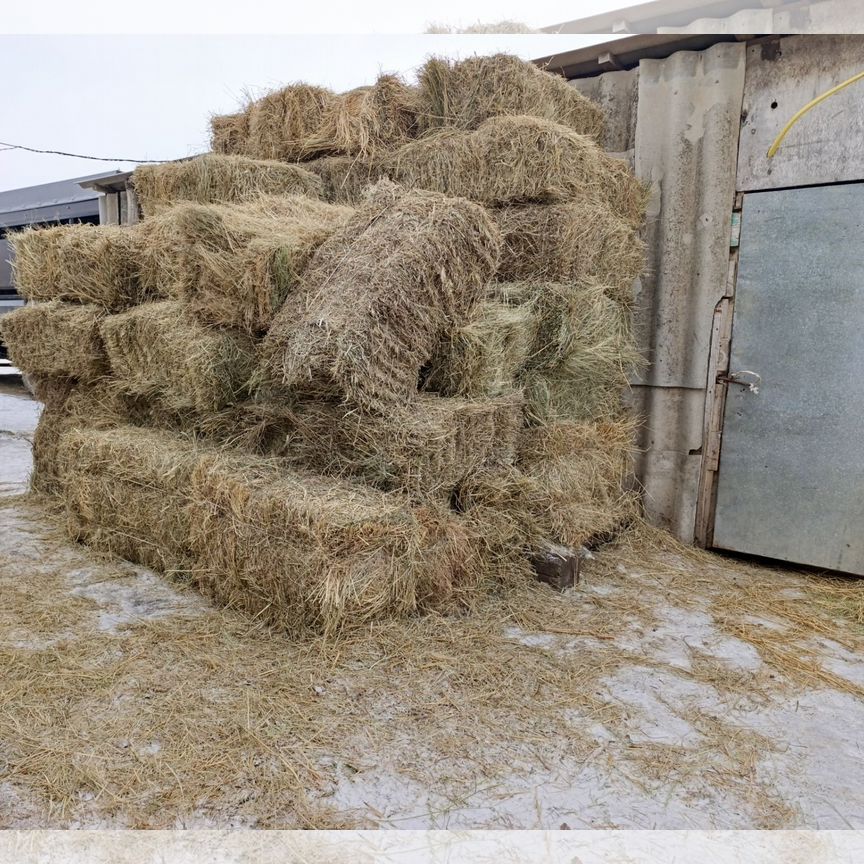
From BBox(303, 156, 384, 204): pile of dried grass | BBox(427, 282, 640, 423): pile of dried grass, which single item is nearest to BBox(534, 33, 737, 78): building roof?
BBox(303, 156, 384, 204): pile of dried grass

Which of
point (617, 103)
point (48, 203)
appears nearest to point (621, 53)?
point (617, 103)

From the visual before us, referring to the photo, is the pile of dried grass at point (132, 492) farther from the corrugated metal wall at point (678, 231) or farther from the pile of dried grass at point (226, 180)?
the corrugated metal wall at point (678, 231)

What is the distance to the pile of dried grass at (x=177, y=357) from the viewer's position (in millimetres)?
3809

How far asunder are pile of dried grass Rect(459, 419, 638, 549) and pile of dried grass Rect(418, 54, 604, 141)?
190 centimetres

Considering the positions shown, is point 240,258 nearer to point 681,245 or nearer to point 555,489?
point 555,489

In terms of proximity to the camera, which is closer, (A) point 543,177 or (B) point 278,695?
(B) point 278,695

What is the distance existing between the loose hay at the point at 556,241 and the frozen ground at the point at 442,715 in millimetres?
1740

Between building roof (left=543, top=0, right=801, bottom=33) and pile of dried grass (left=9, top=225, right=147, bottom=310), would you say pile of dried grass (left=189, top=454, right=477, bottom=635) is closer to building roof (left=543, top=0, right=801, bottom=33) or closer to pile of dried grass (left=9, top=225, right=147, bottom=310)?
pile of dried grass (left=9, top=225, right=147, bottom=310)

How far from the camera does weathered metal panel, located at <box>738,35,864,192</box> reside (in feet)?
13.1

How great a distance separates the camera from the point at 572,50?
4863 mm

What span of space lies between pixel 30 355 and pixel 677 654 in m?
4.81

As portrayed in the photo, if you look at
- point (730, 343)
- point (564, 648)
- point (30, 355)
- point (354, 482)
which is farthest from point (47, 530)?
point (730, 343)

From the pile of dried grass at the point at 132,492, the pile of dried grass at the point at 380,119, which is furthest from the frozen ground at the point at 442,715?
the pile of dried grass at the point at 380,119

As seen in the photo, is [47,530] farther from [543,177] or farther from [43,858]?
[543,177]
